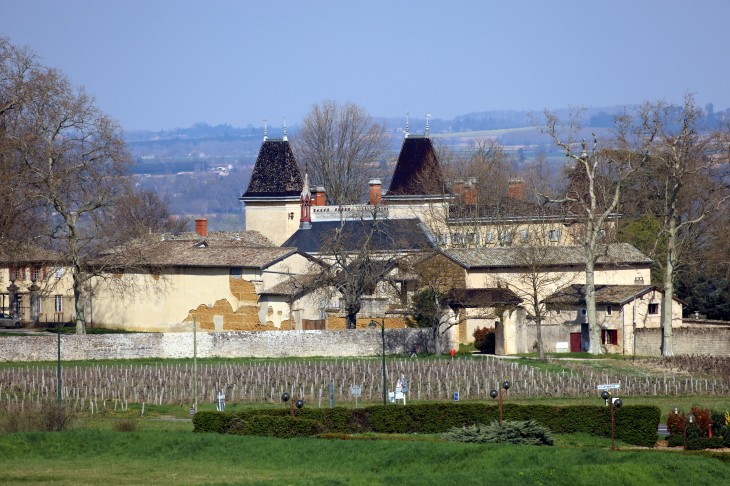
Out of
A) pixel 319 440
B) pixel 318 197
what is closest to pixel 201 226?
pixel 318 197

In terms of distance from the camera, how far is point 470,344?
5006cm

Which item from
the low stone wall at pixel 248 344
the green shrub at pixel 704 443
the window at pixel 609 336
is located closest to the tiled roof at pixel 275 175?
the low stone wall at pixel 248 344

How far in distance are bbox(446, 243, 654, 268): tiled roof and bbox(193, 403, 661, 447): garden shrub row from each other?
81.7 feet

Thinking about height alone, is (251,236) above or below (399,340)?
above

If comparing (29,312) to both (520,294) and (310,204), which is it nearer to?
(310,204)

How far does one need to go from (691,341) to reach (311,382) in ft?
70.9

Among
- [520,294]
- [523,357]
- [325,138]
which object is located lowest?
[523,357]

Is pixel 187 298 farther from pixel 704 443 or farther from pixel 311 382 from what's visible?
pixel 704 443

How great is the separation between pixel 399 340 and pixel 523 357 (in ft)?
21.8

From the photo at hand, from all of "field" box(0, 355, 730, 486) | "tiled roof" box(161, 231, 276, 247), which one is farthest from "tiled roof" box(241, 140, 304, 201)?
"field" box(0, 355, 730, 486)

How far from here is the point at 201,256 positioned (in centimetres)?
5384

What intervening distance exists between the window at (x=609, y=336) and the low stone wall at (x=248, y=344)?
858cm

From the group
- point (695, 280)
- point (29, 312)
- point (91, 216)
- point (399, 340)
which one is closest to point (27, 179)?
point (91, 216)

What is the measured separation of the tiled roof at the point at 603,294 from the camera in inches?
1900
